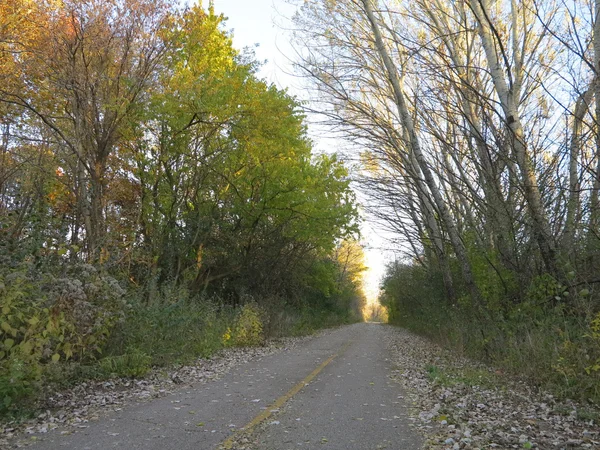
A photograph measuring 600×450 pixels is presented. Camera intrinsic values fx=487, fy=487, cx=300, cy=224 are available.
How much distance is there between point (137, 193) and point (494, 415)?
15.9m

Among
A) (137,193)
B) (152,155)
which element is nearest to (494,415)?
(152,155)

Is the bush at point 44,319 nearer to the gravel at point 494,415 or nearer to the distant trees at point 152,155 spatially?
the distant trees at point 152,155

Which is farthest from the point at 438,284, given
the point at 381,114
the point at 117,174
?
the point at 117,174

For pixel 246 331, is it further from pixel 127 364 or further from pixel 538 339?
pixel 538 339

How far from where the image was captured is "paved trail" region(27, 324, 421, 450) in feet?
16.3

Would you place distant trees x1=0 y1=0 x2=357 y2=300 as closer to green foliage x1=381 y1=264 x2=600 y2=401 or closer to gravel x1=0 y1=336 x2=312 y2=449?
gravel x1=0 y1=336 x2=312 y2=449

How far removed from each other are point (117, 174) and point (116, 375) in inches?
463

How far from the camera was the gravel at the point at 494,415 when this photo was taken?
16.6 feet

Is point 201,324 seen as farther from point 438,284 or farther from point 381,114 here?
point 438,284

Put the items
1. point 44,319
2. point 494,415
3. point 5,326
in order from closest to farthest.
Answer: point 5,326 < point 494,415 < point 44,319

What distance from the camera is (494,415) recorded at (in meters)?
6.24

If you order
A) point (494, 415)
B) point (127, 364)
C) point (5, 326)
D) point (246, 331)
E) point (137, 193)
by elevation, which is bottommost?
point (127, 364)

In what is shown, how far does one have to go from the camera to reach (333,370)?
35.0 ft

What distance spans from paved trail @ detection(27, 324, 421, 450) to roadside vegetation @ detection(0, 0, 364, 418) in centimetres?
142
